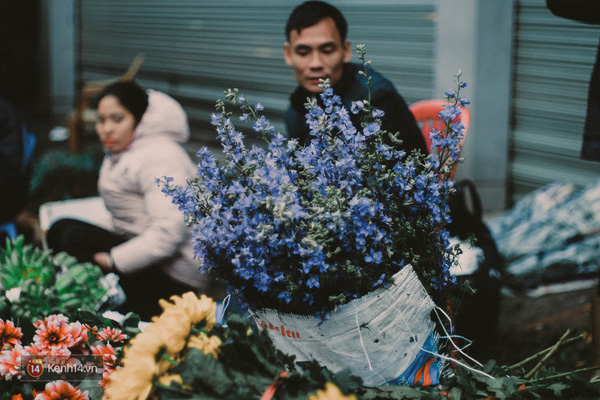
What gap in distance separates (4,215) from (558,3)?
118 inches

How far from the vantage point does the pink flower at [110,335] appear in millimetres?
1897

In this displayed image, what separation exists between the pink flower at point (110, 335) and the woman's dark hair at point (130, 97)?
1909 millimetres

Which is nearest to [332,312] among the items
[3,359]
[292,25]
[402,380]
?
[402,380]

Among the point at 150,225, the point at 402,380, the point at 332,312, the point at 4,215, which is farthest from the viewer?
the point at 4,215

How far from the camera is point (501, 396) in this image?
1562 mm

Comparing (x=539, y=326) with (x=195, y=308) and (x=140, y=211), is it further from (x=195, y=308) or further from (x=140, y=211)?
(x=195, y=308)

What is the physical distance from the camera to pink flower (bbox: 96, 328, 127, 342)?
1897 millimetres

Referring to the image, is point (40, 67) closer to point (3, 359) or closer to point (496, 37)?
point (496, 37)

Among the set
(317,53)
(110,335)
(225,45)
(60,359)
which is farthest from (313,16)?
(225,45)

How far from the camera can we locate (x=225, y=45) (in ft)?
30.5

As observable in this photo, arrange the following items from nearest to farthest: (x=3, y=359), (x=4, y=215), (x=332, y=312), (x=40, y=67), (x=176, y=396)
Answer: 1. (x=176, y=396)
2. (x=332, y=312)
3. (x=3, y=359)
4. (x=4, y=215)
5. (x=40, y=67)

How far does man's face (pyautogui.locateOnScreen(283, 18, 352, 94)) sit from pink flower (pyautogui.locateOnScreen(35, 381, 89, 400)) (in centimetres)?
171

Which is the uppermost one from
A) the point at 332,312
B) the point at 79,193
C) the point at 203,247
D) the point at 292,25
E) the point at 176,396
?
the point at 292,25

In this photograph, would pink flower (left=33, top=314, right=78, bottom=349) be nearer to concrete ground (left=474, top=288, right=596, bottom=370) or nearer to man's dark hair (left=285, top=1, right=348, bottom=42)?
man's dark hair (left=285, top=1, right=348, bottom=42)
